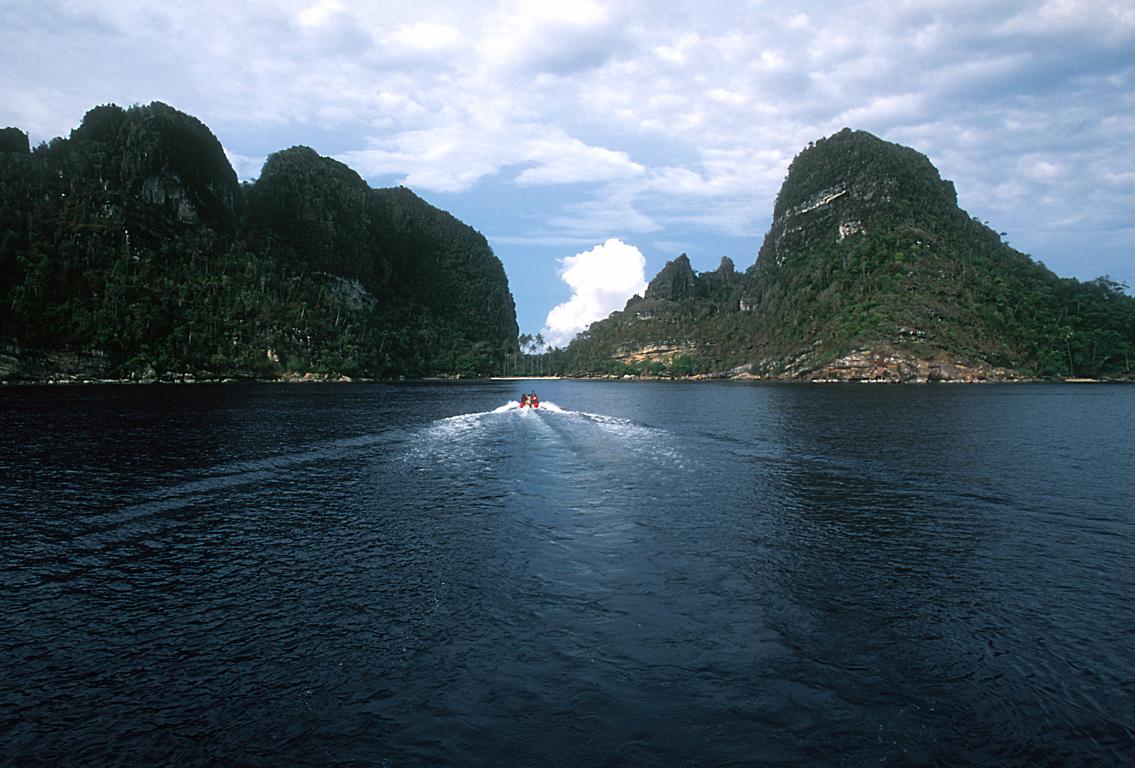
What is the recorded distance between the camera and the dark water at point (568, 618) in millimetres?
9164

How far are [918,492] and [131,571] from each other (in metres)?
33.0

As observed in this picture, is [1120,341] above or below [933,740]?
above

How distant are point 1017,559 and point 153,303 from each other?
21729 cm

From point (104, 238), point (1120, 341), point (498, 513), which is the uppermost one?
point (104, 238)

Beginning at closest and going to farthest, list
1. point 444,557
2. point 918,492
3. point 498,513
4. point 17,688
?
1. point 17,688
2. point 444,557
3. point 498,513
4. point 918,492

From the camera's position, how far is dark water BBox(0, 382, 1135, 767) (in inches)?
361

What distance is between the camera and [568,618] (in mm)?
13531

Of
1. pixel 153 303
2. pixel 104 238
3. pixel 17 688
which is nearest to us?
pixel 17 688

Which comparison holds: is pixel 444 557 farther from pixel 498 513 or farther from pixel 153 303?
pixel 153 303

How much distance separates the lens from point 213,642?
12539 millimetres

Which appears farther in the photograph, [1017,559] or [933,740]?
[1017,559]

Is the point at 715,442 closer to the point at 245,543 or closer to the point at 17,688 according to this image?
the point at 245,543

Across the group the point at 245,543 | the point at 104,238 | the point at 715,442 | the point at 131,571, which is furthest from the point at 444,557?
the point at 104,238

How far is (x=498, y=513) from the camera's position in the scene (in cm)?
2442
